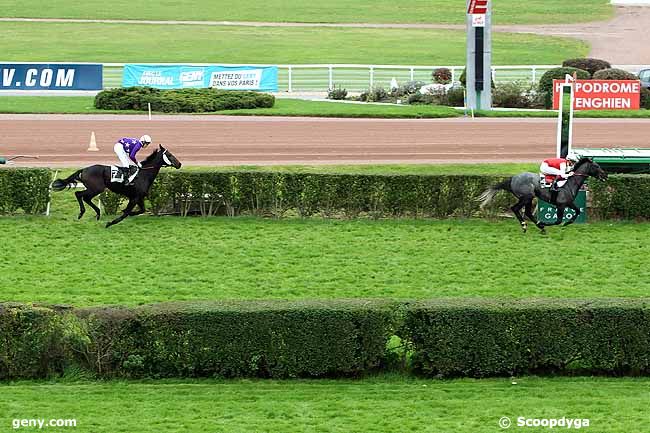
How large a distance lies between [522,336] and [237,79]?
2690 cm

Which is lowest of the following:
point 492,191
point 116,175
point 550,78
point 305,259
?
point 305,259

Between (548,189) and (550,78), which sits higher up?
(550,78)

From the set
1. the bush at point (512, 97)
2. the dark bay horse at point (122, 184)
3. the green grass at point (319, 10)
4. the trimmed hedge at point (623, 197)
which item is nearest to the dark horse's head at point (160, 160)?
the dark bay horse at point (122, 184)

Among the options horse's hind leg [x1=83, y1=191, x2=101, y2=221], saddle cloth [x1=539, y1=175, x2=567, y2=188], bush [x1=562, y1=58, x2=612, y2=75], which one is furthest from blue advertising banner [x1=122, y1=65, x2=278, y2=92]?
saddle cloth [x1=539, y1=175, x2=567, y2=188]

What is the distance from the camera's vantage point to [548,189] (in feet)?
60.6

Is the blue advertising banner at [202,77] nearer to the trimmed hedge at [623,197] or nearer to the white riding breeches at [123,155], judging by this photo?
the white riding breeches at [123,155]

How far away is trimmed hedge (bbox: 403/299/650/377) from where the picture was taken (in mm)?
12461

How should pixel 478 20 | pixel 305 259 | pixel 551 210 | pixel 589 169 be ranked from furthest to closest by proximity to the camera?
1. pixel 478 20
2. pixel 551 210
3. pixel 589 169
4. pixel 305 259

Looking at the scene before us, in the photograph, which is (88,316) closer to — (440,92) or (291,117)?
(291,117)

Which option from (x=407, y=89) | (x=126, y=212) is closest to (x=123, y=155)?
(x=126, y=212)

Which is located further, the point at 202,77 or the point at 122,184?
the point at 202,77

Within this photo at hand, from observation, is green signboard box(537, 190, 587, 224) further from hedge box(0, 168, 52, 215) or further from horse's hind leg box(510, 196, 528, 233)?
hedge box(0, 168, 52, 215)

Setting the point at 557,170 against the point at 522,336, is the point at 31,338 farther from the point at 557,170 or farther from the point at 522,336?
the point at 557,170

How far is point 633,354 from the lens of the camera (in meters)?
12.5
